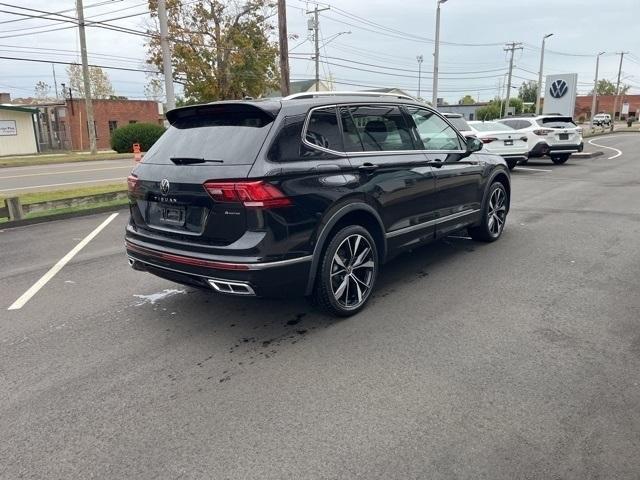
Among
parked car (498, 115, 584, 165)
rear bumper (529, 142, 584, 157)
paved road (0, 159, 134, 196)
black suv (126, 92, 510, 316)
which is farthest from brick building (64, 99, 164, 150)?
black suv (126, 92, 510, 316)

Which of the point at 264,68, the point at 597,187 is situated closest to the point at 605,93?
the point at 264,68

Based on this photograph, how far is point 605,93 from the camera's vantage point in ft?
370

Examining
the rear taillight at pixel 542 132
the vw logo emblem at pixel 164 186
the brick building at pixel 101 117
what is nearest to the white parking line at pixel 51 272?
the vw logo emblem at pixel 164 186

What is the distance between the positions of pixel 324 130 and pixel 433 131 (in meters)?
1.77

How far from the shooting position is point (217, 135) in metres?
3.97

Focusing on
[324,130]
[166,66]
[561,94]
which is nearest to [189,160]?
[324,130]

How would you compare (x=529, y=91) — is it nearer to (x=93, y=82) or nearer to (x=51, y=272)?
(x=93, y=82)

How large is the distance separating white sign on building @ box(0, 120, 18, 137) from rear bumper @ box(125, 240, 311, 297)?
42.1 metres

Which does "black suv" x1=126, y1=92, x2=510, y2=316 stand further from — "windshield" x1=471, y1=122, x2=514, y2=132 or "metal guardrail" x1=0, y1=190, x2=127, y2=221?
"windshield" x1=471, y1=122, x2=514, y2=132

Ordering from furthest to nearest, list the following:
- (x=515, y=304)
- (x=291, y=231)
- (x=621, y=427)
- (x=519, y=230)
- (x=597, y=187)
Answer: (x=597, y=187) → (x=519, y=230) → (x=515, y=304) → (x=291, y=231) → (x=621, y=427)

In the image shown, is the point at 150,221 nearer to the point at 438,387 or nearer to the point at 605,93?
the point at 438,387

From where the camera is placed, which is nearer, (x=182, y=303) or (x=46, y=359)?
(x=46, y=359)

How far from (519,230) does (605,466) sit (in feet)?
17.6

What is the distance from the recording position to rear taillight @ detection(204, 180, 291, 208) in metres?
3.52
